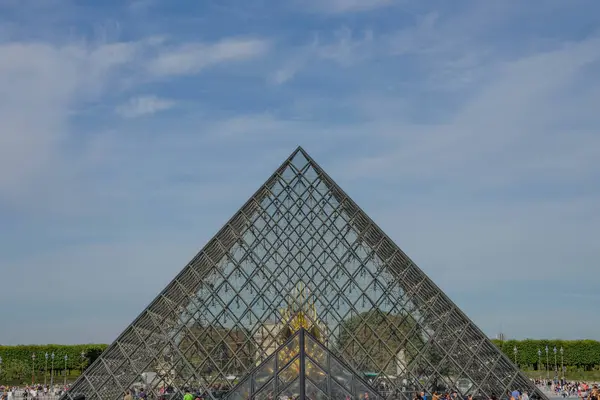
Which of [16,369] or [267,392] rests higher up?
[16,369]

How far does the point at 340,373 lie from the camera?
1557cm

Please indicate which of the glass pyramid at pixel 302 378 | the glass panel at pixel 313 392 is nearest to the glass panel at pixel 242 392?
the glass pyramid at pixel 302 378

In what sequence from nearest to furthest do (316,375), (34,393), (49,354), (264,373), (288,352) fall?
(316,375)
(264,373)
(288,352)
(34,393)
(49,354)

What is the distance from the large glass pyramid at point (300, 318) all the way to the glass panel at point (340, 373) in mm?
8642

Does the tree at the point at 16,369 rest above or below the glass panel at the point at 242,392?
above

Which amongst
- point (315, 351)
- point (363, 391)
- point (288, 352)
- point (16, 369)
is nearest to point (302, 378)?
point (315, 351)

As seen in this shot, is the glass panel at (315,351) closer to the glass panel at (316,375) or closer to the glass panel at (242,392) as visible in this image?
the glass panel at (316,375)

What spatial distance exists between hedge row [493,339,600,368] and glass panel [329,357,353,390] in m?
54.6

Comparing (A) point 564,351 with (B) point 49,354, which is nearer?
(B) point 49,354

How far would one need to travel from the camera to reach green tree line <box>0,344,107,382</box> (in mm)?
60000

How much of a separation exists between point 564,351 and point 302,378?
2299 inches

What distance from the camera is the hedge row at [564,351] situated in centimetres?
6596

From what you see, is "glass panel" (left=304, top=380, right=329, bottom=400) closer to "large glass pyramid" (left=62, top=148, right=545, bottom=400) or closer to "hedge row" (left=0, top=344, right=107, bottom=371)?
"large glass pyramid" (left=62, top=148, right=545, bottom=400)

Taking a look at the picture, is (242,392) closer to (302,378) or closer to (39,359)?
(302,378)
